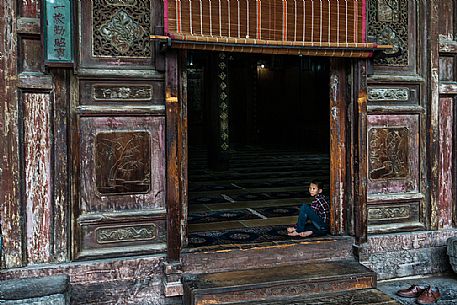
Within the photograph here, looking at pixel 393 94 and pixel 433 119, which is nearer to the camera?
pixel 393 94

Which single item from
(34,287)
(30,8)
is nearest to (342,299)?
(34,287)

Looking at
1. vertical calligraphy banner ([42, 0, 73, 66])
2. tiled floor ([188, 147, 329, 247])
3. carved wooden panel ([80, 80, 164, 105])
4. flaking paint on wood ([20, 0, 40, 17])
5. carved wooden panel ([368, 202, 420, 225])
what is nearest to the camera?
vertical calligraphy banner ([42, 0, 73, 66])

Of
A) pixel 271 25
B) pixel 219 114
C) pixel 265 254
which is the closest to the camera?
pixel 271 25

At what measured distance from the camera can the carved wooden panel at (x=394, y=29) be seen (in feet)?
18.0

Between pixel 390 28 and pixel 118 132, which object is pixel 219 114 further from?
pixel 118 132

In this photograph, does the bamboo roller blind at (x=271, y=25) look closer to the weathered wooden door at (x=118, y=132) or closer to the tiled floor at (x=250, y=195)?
the weathered wooden door at (x=118, y=132)

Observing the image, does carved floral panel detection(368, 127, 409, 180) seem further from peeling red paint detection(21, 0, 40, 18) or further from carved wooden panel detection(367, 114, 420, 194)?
peeling red paint detection(21, 0, 40, 18)

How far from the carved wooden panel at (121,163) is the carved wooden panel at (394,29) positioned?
2598 millimetres

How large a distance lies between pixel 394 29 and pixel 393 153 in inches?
55.2

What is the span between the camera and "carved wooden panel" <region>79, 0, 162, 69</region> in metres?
4.59

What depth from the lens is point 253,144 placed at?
67.4 feet

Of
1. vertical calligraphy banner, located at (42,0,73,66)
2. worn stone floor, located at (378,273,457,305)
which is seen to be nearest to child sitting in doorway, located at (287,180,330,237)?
worn stone floor, located at (378,273,457,305)

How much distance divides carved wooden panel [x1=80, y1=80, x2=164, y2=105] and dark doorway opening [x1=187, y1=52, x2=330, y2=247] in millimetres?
1632

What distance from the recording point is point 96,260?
182 inches
